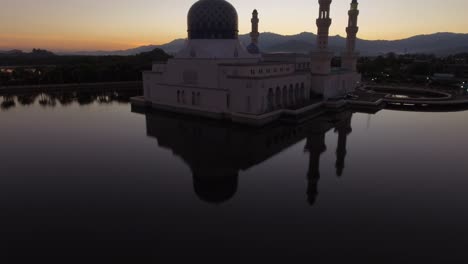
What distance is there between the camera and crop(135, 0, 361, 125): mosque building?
2377cm

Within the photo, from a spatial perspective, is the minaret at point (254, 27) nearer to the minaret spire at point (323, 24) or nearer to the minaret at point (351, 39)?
the minaret spire at point (323, 24)

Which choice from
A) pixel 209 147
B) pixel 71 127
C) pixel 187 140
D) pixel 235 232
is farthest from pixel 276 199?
pixel 71 127

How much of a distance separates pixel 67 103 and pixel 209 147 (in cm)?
2325

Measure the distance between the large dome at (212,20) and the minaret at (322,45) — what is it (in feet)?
31.0

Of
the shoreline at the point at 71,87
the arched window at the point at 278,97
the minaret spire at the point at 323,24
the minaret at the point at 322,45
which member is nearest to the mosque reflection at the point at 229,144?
the arched window at the point at 278,97

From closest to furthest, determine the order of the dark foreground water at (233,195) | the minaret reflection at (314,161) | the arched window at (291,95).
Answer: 1. the dark foreground water at (233,195)
2. the minaret reflection at (314,161)
3. the arched window at (291,95)

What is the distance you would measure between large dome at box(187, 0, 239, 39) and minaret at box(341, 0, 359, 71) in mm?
18589

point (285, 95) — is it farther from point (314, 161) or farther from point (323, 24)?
point (314, 161)

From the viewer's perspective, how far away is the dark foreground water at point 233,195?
8227 mm

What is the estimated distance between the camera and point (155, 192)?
38.0ft

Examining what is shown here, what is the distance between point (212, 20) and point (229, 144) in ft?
47.3

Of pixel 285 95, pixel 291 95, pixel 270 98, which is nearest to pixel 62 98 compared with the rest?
pixel 270 98

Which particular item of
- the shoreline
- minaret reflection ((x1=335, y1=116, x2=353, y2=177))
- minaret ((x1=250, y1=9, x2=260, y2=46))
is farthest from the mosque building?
the shoreline

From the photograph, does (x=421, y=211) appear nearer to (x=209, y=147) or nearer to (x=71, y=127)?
(x=209, y=147)
